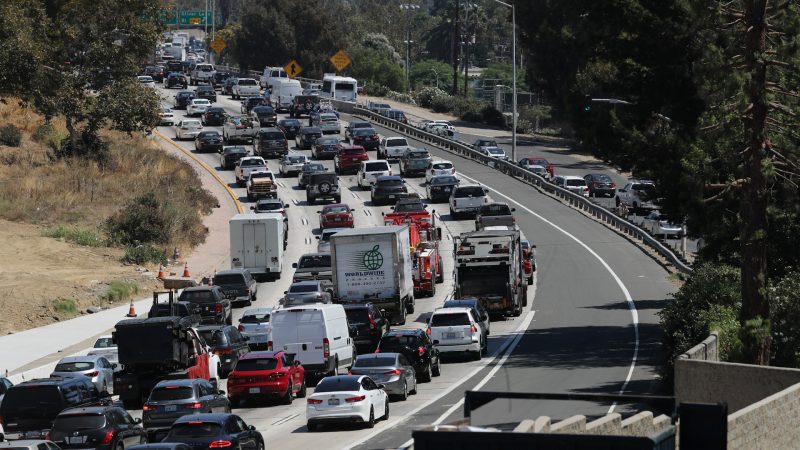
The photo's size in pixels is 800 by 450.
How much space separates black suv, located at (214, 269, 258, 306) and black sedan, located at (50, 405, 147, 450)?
2510 centimetres

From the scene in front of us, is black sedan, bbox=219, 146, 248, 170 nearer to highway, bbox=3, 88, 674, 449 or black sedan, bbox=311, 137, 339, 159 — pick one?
highway, bbox=3, 88, 674, 449

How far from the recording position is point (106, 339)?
141 ft

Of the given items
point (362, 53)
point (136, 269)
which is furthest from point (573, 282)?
point (362, 53)

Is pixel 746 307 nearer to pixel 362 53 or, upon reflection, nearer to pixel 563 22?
pixel 563 22

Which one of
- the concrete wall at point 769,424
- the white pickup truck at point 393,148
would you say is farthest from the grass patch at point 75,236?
the concrete wall at point 769,424

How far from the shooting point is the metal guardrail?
67.5m

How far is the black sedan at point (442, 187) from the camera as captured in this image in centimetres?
7700

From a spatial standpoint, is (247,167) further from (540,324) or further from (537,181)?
(540,324)

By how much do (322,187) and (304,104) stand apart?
33648 mm

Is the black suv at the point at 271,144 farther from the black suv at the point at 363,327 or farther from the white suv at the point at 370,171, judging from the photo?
the black suv at the point at 363,327

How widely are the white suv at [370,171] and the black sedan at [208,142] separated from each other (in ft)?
52.6

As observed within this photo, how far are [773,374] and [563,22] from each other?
87575mm

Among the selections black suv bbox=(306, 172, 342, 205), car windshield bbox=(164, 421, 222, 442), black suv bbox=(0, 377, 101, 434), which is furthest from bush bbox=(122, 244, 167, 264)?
car windshield bbox=(164, 421, 222, 442)

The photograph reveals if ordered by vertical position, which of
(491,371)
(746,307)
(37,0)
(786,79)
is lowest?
(491,371)
